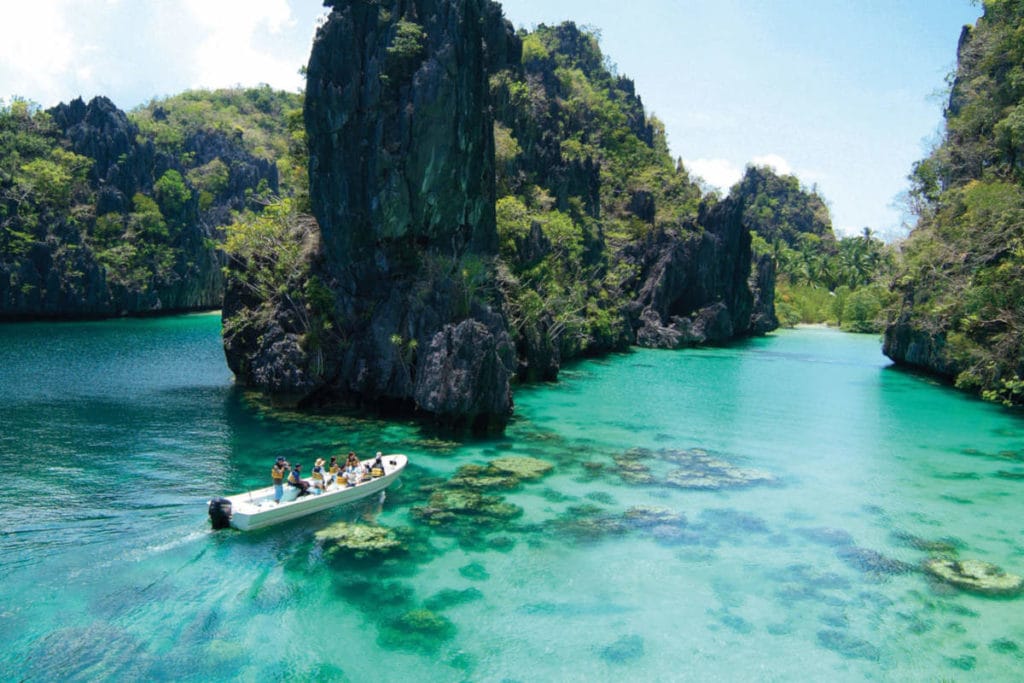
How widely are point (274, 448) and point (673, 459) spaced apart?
54.3ft

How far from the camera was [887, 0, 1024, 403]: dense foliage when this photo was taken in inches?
1497

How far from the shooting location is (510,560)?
18.1 m

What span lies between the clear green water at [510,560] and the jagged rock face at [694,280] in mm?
42919

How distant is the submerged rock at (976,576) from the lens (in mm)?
17359

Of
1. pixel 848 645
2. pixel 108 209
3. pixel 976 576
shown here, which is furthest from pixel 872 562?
pixel 108 209

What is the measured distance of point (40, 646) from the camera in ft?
43.0

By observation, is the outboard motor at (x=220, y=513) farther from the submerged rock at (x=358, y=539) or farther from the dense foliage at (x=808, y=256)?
the dense foliage at (x=808, y=256)

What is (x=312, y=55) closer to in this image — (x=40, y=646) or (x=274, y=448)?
(x=274, y=448)

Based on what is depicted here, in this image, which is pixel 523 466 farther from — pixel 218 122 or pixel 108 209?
pixel 218 122

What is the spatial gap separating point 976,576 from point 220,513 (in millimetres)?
20737

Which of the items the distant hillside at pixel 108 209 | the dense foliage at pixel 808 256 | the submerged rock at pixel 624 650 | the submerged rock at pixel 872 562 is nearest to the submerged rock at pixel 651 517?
the submerged rock at pixel 872 562

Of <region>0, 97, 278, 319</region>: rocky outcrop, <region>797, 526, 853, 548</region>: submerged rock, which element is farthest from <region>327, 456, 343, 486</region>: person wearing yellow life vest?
<region>0, 97, 278, 319</region>: rocky outcrop

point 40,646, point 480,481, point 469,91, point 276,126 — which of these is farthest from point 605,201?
point 276,126

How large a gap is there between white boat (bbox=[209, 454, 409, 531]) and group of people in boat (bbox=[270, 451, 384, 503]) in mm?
87
